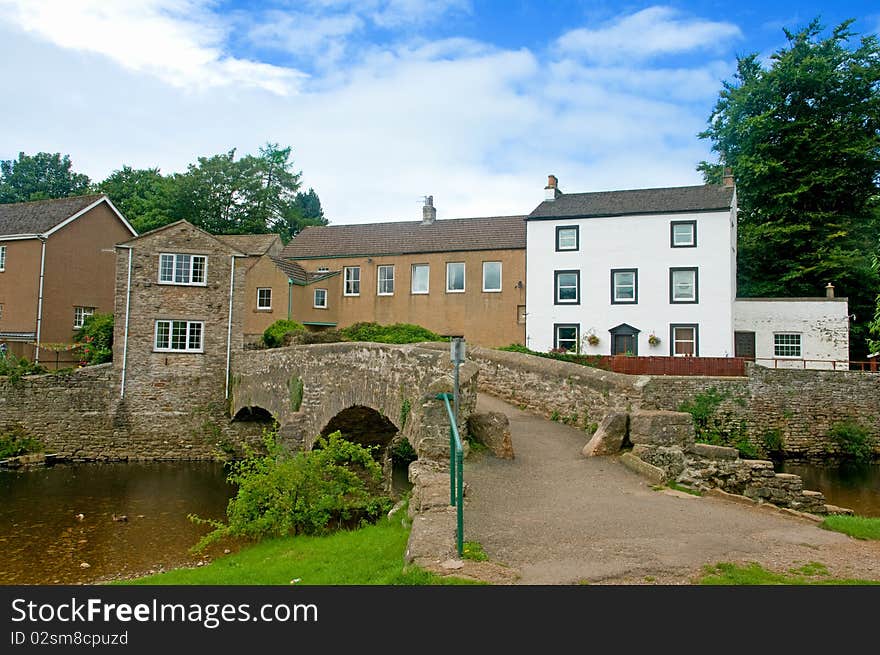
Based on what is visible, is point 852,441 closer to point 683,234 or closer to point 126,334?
point 683,234

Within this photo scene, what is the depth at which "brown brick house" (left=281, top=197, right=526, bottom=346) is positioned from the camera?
34.8 m

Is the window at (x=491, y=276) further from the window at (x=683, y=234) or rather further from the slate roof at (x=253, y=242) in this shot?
the slate roof at (x=253, y=242)

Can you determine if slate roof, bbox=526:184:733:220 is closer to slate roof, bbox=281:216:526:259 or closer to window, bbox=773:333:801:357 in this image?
slate roof, bbox=281:216:526:259

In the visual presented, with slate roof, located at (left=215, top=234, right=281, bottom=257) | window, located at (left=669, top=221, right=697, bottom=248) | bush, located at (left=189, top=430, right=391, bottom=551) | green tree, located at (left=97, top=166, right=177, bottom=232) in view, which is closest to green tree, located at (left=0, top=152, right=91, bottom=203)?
green tree, located at (left=97, top=166, right=177, bottom=232)

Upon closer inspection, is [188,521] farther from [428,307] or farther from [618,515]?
[428,307]

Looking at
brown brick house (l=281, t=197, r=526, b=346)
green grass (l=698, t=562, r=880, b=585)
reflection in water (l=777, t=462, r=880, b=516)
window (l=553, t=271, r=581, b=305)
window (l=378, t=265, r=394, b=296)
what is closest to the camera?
green grass (l=698, t=562, r=880, b=585)

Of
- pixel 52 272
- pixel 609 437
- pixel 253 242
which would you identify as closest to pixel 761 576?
pixel 609 437

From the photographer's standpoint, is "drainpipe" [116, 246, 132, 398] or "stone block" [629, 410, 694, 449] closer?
"stone block" [629, 410, 694, 449]

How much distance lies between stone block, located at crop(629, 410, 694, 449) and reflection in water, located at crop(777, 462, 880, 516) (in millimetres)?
7374

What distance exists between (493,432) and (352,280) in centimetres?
2624

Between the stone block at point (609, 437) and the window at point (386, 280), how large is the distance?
81.2 ft

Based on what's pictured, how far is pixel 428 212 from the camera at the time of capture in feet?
128

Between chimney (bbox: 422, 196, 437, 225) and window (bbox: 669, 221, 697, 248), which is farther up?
chimney (bbox: 422, 196, 437, 225)

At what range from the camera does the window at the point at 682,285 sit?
31286mm
